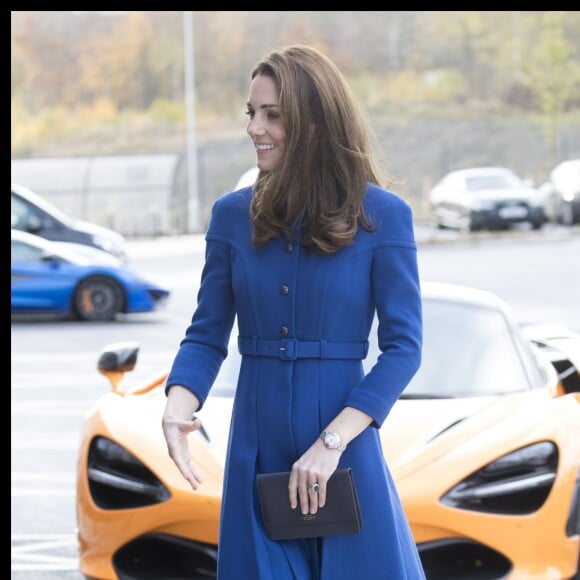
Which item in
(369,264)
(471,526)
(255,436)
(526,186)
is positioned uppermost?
(526,186)

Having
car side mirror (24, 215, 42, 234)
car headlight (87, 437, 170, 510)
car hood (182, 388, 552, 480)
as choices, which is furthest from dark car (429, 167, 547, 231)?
car headlight (87, 437, 170, 510)

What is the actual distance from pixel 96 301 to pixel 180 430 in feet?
45.3

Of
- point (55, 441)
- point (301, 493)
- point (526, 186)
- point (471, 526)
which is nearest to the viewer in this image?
point (301, 493)

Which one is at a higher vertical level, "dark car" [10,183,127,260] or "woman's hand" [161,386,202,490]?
"dark car" [10,183,127,260]

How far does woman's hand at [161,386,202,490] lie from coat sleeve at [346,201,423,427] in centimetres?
34

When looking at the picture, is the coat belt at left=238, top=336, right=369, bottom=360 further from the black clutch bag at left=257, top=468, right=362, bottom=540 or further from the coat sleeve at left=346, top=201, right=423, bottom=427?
the black clutch bag at left=257, top=468, right=362, bottom=540

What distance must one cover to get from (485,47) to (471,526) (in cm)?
7274

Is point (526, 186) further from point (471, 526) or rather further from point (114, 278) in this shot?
point (471, 526)

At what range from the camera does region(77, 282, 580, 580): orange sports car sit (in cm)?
447

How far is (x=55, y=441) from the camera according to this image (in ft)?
28.6

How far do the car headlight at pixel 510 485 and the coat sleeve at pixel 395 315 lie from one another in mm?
1859

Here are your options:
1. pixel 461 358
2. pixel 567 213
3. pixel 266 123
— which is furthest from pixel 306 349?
pixel 567 213

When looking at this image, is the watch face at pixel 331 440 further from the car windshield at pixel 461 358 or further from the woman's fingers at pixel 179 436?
the car windshield at pixel 461 358
